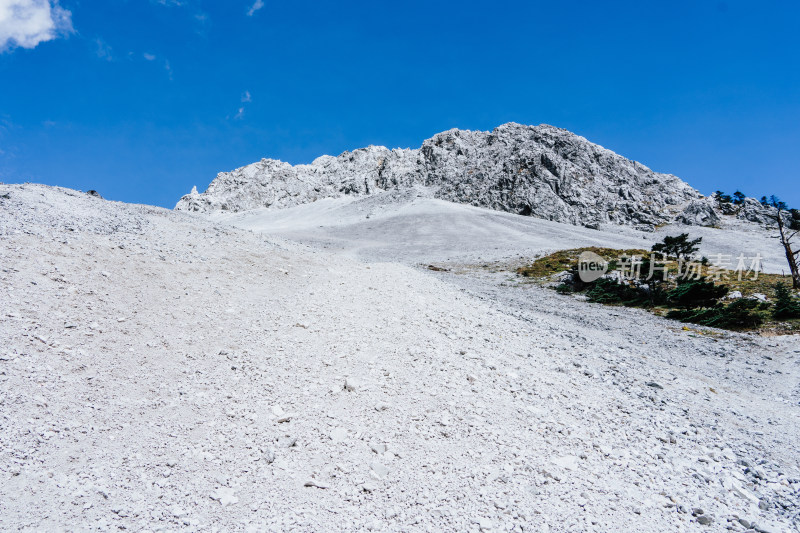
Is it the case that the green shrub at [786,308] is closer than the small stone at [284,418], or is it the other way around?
the small stone at [284,418]

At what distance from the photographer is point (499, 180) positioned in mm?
128500

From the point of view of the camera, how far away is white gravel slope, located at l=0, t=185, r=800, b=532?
633cm

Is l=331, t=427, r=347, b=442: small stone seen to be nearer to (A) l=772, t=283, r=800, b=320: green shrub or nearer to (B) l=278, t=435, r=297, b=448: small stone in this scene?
(B) l=278, t=435, r=297, b=448: small stone

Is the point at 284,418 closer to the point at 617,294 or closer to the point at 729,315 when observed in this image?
the point at 729,315

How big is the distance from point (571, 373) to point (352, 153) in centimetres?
16729

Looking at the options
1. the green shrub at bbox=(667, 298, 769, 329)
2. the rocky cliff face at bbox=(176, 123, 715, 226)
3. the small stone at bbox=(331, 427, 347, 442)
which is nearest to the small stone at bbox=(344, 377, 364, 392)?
the small stone at bbox=(331, 427, 347, 442)

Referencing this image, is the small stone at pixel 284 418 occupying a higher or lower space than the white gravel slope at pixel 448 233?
lower

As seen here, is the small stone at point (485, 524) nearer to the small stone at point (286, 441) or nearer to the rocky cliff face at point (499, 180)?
the small stone at point (286, 441)

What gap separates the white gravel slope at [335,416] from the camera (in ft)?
20.8

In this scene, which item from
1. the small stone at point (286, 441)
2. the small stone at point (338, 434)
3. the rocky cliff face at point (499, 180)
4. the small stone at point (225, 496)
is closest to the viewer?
the small stone at point (225, 496)

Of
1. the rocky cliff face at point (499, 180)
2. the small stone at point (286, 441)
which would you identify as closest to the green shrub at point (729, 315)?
the small stone at point (286, 441)

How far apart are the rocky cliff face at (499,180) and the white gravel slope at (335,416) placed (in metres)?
107

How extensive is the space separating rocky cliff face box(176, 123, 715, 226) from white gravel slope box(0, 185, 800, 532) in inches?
4202

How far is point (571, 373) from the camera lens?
1157cm
